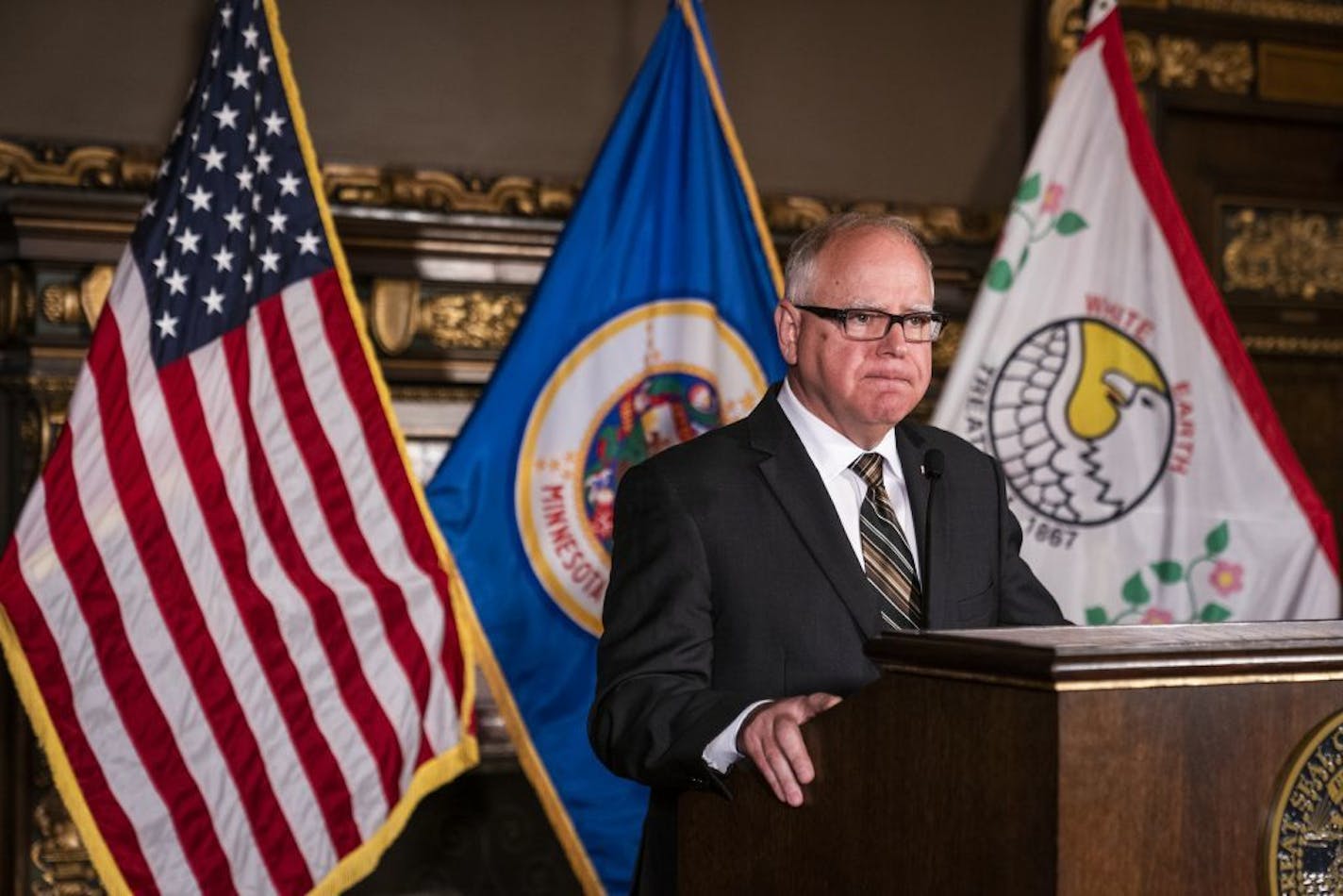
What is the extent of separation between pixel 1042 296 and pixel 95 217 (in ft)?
6.80

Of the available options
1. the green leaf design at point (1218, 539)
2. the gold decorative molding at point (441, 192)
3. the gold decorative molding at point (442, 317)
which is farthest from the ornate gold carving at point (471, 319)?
the green leaf design at point (1218, 539)

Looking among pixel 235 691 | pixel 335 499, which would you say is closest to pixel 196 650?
pixel 235 691

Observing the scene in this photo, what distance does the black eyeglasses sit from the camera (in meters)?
1.95

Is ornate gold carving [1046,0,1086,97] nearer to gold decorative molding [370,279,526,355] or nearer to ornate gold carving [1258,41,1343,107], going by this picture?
ornate gold carving [1258,41,1343,107]

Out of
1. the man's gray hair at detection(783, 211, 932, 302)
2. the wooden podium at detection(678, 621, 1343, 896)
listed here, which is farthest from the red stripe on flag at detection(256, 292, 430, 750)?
the wooden podium at detection(678, 621, 1343, 896)

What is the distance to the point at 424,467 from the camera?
3.71 metres

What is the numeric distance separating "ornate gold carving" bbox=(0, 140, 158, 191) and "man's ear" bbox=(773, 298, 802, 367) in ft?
6.25

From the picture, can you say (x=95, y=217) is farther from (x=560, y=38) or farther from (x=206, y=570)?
(x=560, y=38)

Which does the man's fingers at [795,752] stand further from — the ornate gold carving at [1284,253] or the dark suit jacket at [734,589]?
the ornate gold carving at [1284,253]

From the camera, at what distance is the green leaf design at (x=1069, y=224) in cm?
391

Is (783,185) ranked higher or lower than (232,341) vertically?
higher

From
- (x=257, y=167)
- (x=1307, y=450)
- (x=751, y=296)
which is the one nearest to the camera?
(x=257, y=167)

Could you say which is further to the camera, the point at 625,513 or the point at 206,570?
the point at 206,570

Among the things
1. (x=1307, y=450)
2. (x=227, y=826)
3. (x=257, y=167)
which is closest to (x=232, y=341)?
(x=257, y=167)
